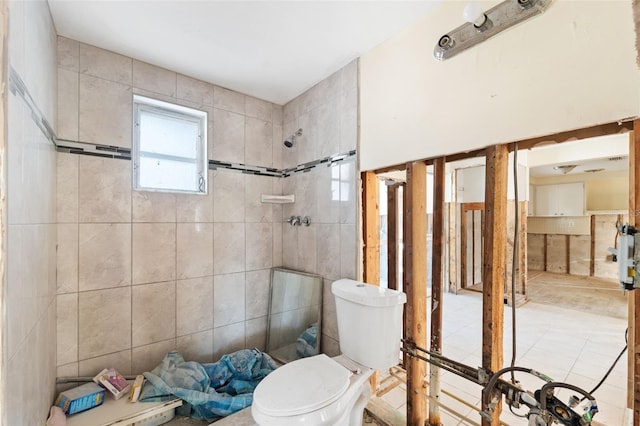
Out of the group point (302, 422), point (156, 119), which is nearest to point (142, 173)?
point (156, 119)

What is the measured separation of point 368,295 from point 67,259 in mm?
1894

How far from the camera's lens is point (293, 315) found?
2.34 meters

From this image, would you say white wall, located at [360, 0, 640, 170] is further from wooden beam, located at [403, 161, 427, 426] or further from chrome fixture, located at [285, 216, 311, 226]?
chrome fixture, located at [285, 216, 311, 226]

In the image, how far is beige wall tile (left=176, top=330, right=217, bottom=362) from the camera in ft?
6.91

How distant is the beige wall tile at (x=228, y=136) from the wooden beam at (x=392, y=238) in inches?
54.6

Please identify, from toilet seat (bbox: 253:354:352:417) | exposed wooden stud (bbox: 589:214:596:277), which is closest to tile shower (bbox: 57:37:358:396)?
toilet seat (bbox: 253:354:352:417)

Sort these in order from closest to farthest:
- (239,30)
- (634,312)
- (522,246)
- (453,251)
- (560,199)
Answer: (634,312)
(239,30)
(522,246)
(453,251)
(560,199)

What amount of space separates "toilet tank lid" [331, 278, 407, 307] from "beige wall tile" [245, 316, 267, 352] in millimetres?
1138

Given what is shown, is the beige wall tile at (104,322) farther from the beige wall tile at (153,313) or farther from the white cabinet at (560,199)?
the white cabinet at (560,199)

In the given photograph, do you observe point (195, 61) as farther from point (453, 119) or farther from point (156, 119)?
point (453, 119)

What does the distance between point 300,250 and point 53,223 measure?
1.66 metres

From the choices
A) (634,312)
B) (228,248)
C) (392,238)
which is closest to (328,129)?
(392,238)

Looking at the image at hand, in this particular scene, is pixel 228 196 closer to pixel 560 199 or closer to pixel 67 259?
pixel 67 259

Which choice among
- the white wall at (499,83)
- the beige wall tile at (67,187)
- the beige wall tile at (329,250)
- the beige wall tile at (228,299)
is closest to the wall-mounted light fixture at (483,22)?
the white wall at (499,83)
